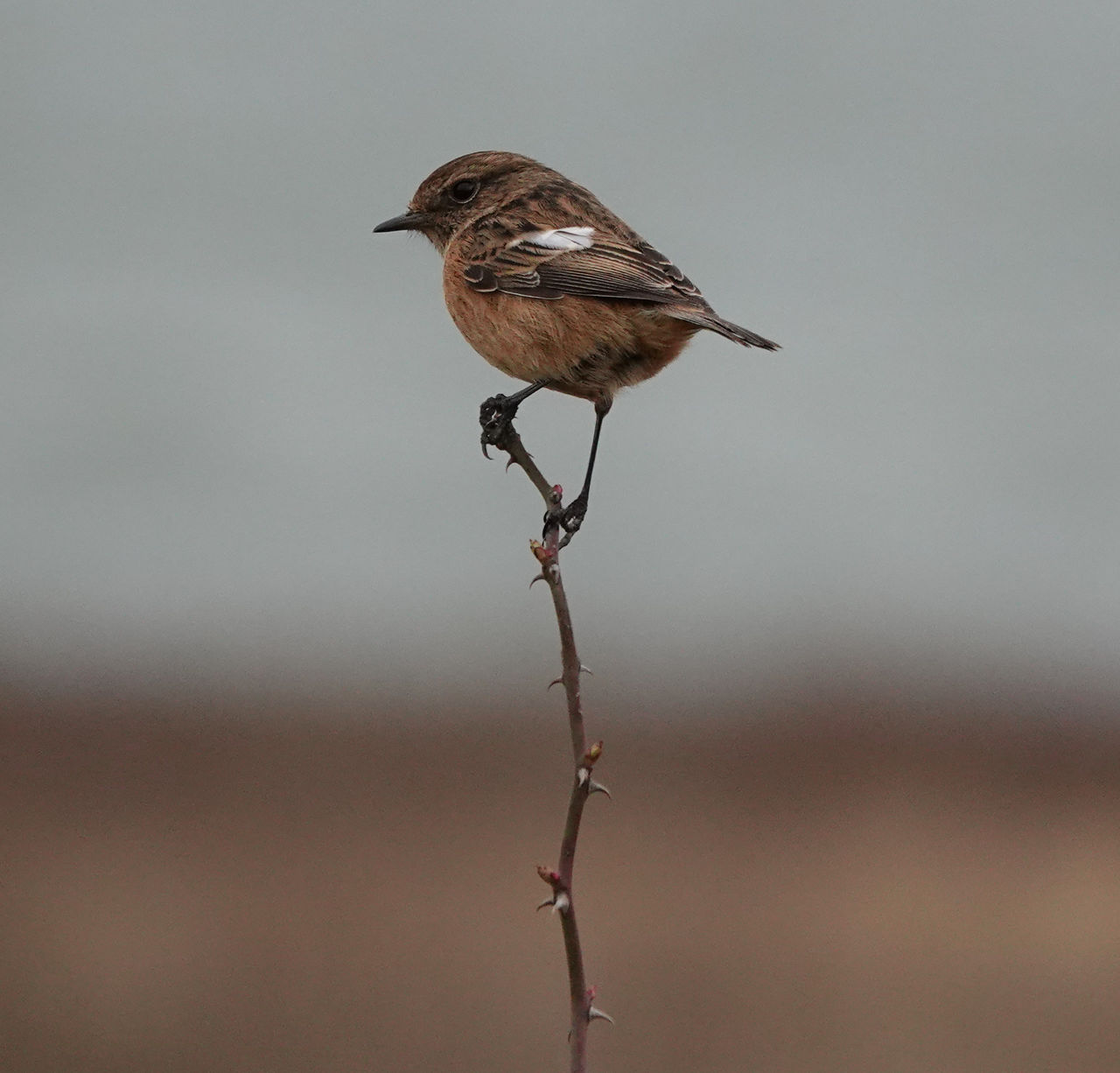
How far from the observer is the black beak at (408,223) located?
6.80 meters

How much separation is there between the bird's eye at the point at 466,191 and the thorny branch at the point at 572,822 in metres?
3.84

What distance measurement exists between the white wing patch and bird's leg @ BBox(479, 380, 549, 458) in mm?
750

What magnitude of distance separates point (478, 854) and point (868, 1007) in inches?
108

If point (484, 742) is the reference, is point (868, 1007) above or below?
below

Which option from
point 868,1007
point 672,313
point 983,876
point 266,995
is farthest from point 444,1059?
point 672,313

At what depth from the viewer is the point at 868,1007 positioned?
8688mm

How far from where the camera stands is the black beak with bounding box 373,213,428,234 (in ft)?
22.3

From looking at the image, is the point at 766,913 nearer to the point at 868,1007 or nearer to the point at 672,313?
the point at 868,1007

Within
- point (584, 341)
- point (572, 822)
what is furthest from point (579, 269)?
point (572, 822)

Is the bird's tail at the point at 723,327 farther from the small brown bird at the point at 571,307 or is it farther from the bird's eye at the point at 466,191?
the bird's eye at the point at 466,191

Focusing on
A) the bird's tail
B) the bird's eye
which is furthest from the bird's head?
the bird's tail

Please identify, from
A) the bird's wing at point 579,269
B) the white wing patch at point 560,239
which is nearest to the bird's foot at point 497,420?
the bird's wing at point 579,269

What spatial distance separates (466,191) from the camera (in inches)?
266

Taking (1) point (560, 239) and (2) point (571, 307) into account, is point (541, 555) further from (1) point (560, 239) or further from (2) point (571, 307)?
(1) point (560, 239)
